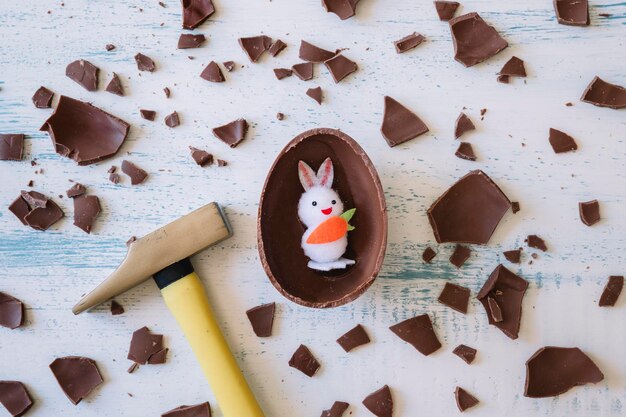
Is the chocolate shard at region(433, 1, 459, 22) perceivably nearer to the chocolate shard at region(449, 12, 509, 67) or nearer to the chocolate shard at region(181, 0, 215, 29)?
the chocolate shard at region(449, 12, 509, 67)

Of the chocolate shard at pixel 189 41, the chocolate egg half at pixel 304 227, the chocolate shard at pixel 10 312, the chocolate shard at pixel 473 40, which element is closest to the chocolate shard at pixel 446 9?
the chocolate shard at pixel 473 40

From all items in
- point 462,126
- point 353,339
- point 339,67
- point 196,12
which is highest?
point 196,12

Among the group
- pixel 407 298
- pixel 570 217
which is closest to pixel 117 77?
pixel 407 298

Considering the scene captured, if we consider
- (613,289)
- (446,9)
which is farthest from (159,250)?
(613,289)

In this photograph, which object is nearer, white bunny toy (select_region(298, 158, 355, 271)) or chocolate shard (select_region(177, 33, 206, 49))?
white bunny toy (select_region(298, 158, 355, 271))

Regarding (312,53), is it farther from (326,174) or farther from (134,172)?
(134,172)

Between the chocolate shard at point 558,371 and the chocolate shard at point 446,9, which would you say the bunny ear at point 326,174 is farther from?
the chocolate shard at point 558,371

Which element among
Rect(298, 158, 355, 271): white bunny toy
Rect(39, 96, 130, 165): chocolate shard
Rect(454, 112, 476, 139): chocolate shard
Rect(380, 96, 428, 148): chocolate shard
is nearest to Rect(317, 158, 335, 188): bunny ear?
Rect(298, 158, 355, 271): white bunny toy

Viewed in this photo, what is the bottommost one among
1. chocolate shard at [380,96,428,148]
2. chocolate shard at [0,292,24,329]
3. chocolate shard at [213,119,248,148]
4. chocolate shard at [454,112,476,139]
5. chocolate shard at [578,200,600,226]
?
chocolate shard at [578,200,600,226]
